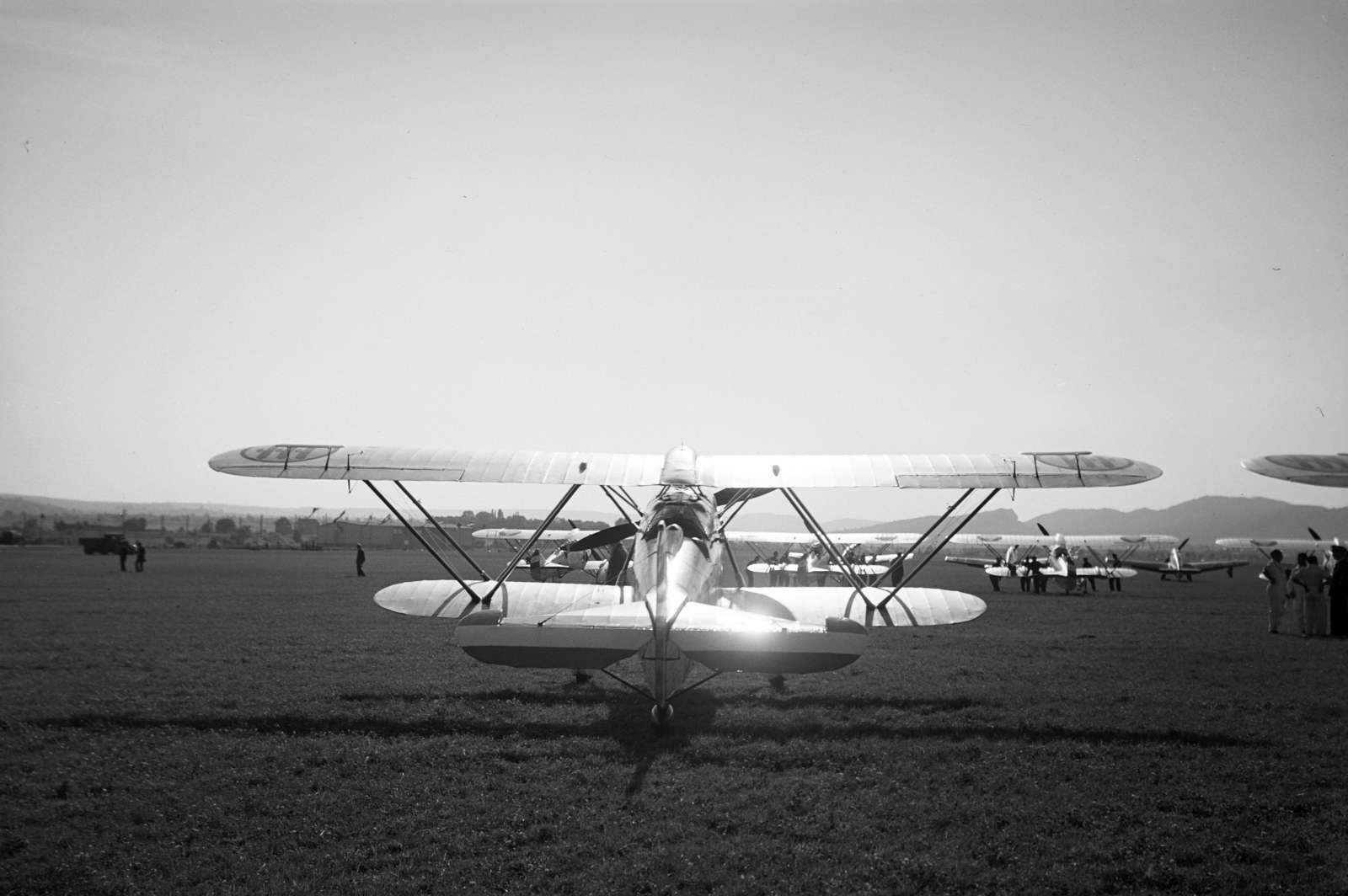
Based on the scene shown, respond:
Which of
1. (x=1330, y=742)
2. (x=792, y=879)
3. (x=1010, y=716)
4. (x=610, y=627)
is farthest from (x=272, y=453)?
(x=1330, y=742)

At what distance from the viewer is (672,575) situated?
7539mm

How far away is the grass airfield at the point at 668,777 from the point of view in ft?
13.9

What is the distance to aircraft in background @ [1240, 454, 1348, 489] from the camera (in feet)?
17.2

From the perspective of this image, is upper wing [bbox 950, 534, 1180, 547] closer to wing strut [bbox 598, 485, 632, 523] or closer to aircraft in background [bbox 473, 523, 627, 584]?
aircraft in background [bbox 473, 523, 627, 584]

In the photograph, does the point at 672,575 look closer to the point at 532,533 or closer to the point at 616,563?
the point at 616,563

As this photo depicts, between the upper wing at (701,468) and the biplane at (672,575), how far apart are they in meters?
0.02

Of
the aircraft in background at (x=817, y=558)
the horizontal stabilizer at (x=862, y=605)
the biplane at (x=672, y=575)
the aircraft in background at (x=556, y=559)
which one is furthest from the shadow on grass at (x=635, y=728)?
the aircraft in background at (x=556, y=559)

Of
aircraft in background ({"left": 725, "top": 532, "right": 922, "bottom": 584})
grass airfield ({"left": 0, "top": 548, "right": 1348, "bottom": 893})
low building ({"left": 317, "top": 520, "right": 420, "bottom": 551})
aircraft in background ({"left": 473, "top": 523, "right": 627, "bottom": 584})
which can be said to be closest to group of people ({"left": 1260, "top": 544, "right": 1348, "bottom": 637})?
grass airfield ({"left": 0, "top": 548, "right": 1348, "bottom": 893})

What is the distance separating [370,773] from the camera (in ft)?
19.1

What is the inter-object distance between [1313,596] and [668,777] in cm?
1443

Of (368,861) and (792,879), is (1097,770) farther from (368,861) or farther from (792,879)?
(368,861)

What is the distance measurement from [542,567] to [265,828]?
23773 mm

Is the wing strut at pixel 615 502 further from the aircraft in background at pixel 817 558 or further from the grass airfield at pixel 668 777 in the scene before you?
the aircraft in background at pixel 817 558

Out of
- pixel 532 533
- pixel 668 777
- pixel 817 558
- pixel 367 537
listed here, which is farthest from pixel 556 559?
pixel 367 537
